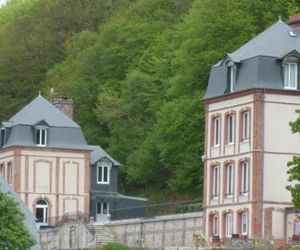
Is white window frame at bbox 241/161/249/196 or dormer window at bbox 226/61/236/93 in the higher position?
dormer window at bbox 226/61/236/93

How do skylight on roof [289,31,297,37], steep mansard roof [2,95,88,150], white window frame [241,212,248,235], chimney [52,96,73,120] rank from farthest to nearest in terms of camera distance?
chimney [52,96,73,120]
steep mansard roof [2,95,88,150]
skylight on roof [289,31,297,37]
white window frame [241,212,248,235]

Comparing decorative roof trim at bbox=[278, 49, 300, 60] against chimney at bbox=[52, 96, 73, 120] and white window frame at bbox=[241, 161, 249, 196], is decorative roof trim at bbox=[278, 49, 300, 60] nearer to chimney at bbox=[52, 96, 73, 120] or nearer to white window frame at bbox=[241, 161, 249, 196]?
white window frame at bbox=[241, 161, 249, 196]

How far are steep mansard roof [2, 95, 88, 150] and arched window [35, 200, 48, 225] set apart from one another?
10.9 ft

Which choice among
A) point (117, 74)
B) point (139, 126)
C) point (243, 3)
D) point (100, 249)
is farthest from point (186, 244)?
point (117, 74)

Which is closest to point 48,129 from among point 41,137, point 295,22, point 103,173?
point 41,137

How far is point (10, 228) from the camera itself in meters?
68.4

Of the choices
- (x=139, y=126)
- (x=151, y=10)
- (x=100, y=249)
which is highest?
(x=151, y=10)

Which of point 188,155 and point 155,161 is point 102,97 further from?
point 188,155

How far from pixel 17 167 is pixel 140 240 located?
20500 mm

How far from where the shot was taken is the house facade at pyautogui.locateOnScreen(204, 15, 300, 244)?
76.4 meters

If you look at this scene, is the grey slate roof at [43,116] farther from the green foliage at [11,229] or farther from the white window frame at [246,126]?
the green foliage at [11,229]

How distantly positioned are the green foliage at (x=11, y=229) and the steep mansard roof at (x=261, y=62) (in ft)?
43.3

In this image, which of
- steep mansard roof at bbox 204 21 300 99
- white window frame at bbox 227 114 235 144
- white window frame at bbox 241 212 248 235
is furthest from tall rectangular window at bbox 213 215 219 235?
steep mansard roof at bbox 204 21 300 99

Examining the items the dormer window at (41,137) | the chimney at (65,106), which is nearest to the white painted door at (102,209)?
the dormer window at (41,137)
